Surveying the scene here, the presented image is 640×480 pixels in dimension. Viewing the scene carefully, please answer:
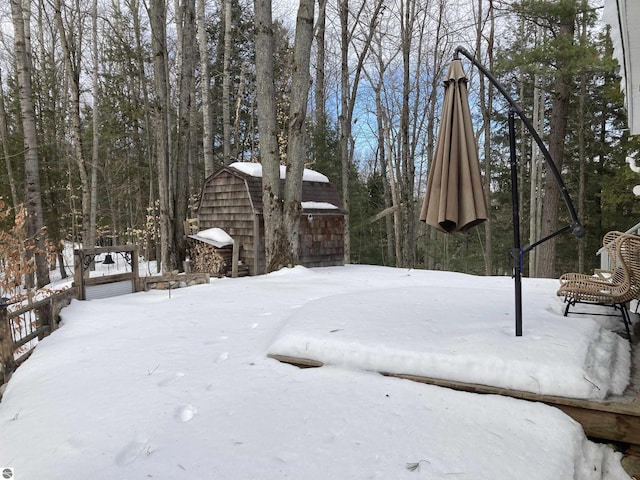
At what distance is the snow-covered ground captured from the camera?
2.04 meters

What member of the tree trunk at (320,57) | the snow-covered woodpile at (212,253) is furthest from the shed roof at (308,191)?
the tree trunk at (320,57)

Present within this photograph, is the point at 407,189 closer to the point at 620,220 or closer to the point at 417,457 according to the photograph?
the point at 620,220

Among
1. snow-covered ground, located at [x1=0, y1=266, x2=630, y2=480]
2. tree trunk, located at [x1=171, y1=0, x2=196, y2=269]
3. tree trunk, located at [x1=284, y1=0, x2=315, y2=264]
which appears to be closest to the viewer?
snow-covered ground, located at [x1=0, y1=266, x2=630, y2=480]

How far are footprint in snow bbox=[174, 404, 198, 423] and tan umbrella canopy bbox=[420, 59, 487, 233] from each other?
2224 mm

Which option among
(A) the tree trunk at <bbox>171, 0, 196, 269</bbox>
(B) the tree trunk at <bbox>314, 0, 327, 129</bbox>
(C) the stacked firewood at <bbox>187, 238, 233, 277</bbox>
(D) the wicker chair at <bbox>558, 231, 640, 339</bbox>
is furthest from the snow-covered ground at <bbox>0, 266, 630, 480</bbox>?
(B) the tree trunk at <bbox>314, 0, 327, 129</bbox>

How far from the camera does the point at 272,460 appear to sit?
2049mm

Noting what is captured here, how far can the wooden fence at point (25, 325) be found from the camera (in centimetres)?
380

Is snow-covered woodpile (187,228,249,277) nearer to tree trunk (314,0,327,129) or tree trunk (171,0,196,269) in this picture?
tree trunk (171,0,196,269)

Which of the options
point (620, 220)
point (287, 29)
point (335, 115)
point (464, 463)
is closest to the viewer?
point (464, 463)

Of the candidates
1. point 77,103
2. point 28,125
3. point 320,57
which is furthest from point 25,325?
point 320,57

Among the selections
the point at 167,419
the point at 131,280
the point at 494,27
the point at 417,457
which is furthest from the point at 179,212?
the point at 494,27

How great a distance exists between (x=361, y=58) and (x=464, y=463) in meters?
16.2

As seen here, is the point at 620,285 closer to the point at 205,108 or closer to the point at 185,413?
the point at 185,413

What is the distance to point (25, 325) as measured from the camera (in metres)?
5.12
